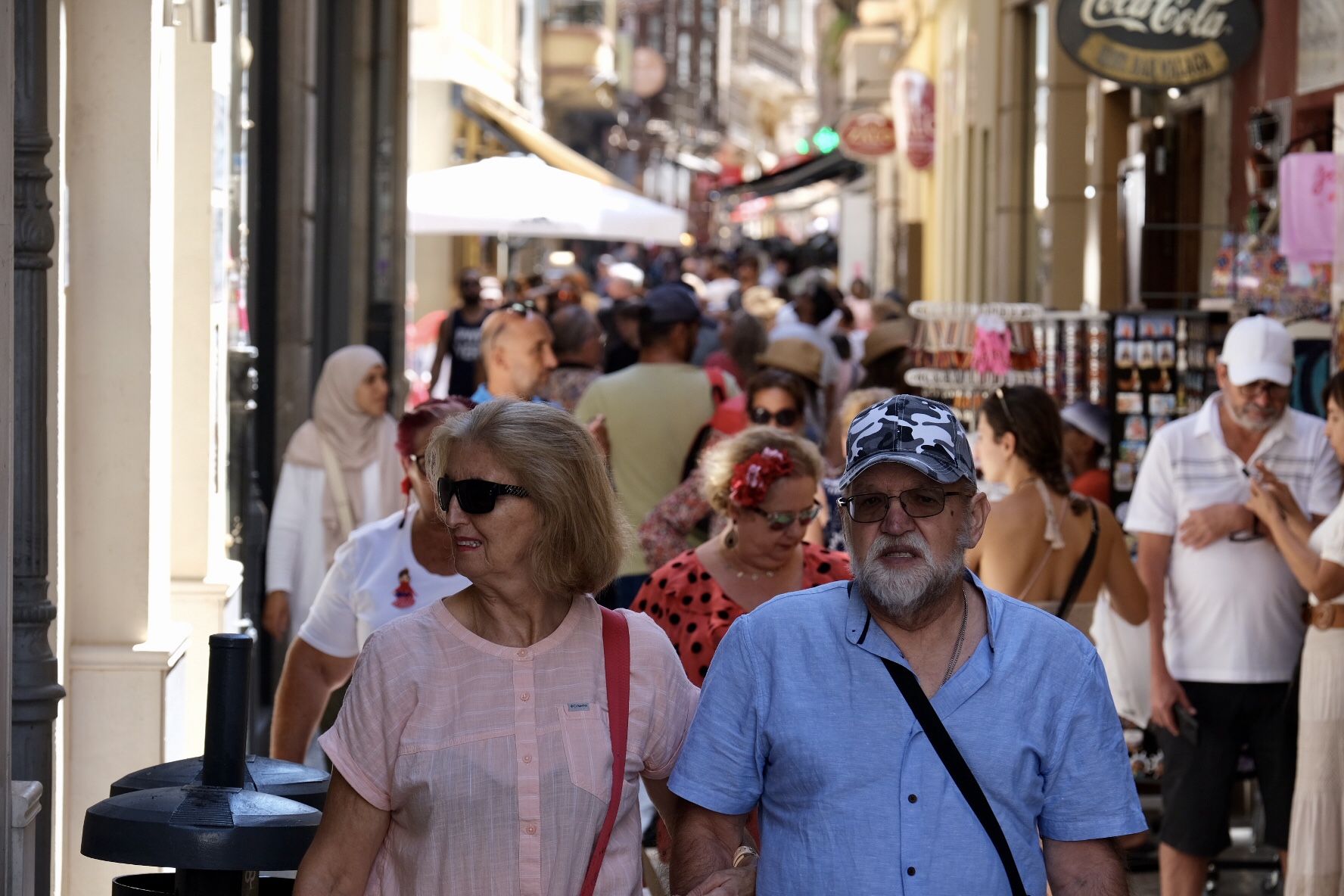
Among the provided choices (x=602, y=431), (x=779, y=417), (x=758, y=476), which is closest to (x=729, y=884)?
(x=758, y=476)

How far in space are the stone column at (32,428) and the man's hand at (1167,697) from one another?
3567mm

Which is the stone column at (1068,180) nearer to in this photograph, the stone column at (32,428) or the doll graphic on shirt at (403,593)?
the doll graphic on shirt at (403,593)

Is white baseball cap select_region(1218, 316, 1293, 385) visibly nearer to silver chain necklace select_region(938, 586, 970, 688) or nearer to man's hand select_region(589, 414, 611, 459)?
man's hand select_region(589, 414, 611, 459)

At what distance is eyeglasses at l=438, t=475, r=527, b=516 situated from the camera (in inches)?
136

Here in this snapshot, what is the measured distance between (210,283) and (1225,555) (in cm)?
376

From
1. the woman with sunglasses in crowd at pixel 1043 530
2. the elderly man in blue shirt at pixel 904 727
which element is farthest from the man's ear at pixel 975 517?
the woman with sunglasses in crowd at pixel 1043 530

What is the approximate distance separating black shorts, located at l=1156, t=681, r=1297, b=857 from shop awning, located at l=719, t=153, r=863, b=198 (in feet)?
109

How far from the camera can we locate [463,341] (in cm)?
1440

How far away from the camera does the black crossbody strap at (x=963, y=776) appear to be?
3.18 metres

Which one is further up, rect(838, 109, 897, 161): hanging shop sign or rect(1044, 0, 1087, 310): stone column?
rect(838, 109, 897, 161): hanging shop sign

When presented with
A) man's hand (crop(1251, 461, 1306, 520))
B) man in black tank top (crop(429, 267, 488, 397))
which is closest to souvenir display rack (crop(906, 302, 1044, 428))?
man's hand (crop(1251, 461, 1306, 520))

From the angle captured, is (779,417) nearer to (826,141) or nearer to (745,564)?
(745,564)

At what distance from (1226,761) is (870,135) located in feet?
78.6

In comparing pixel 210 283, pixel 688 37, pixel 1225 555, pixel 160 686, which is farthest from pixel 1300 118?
pixel 688 37
